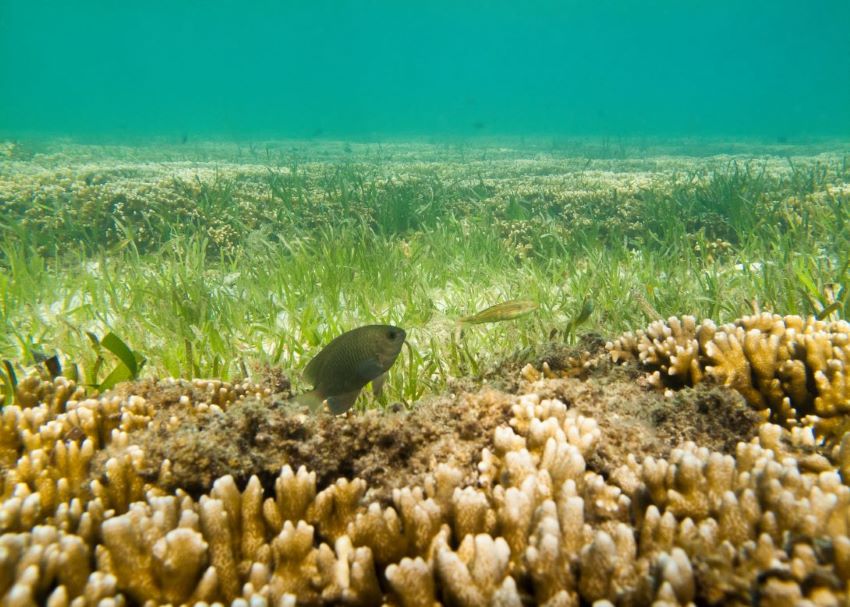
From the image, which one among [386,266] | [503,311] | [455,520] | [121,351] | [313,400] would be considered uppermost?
[386,266]

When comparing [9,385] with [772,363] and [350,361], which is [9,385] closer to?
[350,361]

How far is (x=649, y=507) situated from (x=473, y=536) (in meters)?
0.79

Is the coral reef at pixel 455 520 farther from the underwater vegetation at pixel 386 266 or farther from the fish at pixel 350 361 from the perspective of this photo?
the underwater vegetation at pixel 386 266

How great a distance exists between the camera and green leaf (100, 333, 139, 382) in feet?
11.3

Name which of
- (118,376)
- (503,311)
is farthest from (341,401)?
(118,376)

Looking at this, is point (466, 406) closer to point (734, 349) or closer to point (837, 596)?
point (837, 596)

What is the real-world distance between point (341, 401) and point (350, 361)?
0.34 m

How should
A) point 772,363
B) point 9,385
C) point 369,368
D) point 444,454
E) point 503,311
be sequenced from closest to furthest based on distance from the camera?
point 444,454 → point 369,368 → point 772,363 → point 9,385 → point 503,311

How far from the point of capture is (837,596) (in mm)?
1423

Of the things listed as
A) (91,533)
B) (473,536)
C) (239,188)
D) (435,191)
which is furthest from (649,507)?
(239,188)

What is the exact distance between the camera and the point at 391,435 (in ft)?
8.40

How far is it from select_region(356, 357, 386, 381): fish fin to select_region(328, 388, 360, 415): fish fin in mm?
170

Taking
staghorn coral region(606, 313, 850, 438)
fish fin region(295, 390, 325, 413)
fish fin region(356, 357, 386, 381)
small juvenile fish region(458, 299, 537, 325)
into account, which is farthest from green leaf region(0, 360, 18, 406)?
staghorn coral region(606, 313, 850, 438)

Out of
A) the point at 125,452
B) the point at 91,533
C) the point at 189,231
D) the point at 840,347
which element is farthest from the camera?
the point at 189,231
